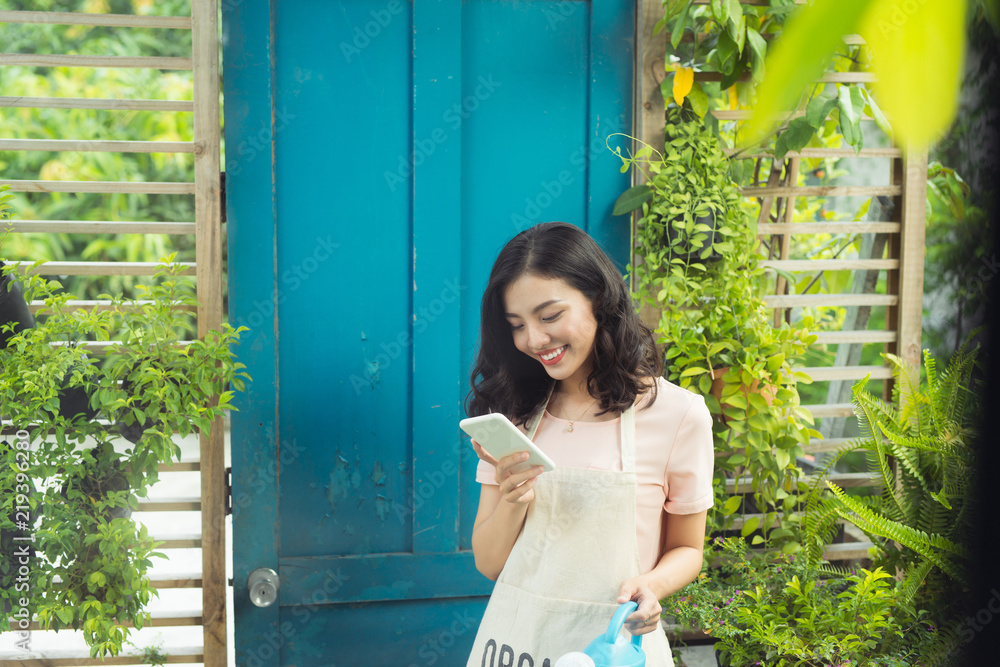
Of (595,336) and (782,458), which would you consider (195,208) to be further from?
(782,458)

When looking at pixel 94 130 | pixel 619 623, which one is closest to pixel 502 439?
pixel 619 623

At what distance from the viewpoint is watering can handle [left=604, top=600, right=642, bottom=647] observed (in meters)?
1.18

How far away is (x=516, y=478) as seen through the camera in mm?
1365

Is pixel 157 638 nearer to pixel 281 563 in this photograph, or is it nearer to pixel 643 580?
pixel 281 563

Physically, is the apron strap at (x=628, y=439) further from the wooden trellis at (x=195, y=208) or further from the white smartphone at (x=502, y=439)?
the wooden trellis at (x=195, y=208)

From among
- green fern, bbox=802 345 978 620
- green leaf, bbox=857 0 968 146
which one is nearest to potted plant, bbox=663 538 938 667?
green fern, bbox=802 345 978 620

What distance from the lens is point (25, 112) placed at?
5.33 metres

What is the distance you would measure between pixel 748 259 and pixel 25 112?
17.8ft

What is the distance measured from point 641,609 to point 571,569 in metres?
0.21

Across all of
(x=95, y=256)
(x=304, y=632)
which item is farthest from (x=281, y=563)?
(x=95, y=256)

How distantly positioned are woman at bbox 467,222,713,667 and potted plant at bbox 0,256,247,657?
85 cm

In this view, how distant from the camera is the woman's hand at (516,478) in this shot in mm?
1346

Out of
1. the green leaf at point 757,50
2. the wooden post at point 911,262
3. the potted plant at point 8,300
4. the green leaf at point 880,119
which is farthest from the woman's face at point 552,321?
the wooden post at point 911,262

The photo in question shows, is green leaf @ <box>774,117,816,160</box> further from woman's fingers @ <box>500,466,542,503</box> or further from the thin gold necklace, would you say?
woman's fingers @ <box>500,466,542,503</box>
